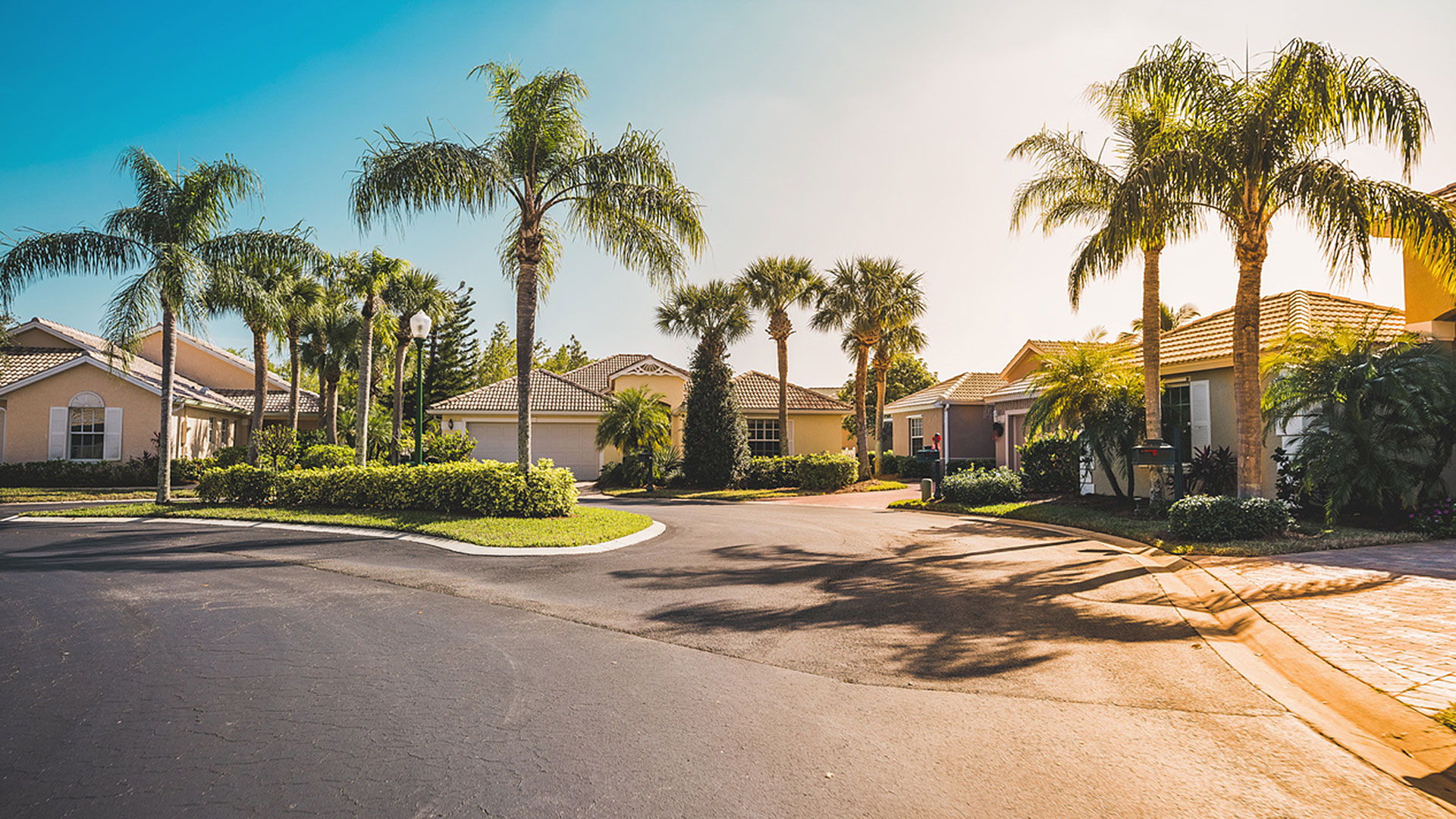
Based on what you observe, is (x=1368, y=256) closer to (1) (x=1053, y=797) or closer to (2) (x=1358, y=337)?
(2) (x=1358, y=337)

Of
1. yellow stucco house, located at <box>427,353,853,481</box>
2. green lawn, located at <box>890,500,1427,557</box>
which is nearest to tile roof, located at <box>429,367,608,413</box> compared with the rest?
yellow stucco house, located at <box>427,353,853,481</box>

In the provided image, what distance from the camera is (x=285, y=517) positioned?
47.7ft

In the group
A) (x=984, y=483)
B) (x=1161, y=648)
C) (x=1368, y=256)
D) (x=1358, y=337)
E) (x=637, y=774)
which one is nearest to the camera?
(x=637, y=774)

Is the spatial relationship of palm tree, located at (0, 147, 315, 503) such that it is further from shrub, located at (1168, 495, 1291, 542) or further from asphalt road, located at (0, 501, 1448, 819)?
shrub, located at (1168, 495, 1291, 542)

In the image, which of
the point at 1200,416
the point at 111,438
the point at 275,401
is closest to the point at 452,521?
the point at 1200,416

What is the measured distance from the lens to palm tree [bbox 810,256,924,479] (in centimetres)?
2798

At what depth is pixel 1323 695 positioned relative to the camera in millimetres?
4836

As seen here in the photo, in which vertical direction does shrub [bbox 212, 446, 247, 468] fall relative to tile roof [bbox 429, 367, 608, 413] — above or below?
below

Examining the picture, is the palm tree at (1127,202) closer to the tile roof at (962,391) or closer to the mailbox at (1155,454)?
the mailbox at (1155,454)

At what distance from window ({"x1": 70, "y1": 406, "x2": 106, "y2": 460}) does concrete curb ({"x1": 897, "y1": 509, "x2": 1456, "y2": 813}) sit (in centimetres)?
3268

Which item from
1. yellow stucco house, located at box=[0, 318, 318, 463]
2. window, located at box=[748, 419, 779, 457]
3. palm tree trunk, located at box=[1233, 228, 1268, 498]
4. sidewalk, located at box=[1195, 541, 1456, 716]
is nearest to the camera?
sidewalk, located at box=[1195, 541, 1456, 716]

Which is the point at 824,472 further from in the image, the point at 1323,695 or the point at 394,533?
the point at 1323,695

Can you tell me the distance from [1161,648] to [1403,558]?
5.69m

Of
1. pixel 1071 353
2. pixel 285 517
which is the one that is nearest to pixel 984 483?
pixel 1071 353
